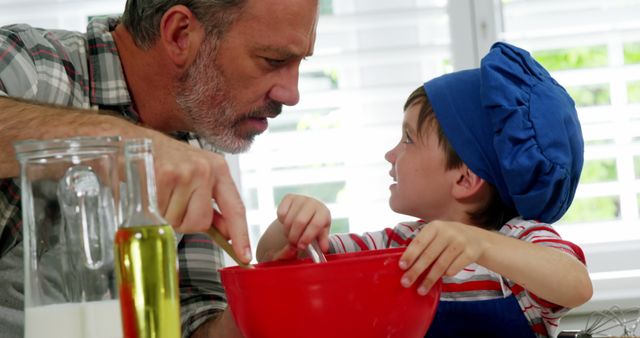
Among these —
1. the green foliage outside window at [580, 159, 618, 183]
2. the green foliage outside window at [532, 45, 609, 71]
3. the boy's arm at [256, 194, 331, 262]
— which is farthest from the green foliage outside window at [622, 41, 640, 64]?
the boy's arm at [256, 194, 331, 262]

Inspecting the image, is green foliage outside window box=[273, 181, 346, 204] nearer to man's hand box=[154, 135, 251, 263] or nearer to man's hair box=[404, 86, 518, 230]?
man's hair box=[404, 86, 518, 230]

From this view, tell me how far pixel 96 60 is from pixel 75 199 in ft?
3.59

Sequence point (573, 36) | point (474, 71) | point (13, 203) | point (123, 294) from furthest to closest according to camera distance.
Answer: point (573, 36), point (474, 71), point (13, 203), point (123, 294)

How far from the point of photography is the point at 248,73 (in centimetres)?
174

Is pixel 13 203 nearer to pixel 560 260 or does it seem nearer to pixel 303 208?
pixel 303 208

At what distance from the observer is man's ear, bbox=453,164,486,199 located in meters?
1.61

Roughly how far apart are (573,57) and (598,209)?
0.40 metres

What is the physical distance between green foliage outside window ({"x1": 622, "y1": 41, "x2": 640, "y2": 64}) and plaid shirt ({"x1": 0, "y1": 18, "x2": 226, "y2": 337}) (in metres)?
1.15

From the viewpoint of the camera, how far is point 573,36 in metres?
2.16

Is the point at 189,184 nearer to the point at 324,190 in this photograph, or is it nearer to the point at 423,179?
the point at 423,179

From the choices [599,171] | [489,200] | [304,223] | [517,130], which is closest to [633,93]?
[599,171]

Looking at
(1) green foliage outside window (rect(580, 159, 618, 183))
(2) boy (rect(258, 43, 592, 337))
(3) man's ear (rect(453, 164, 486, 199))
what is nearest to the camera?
(2) boy (rect(258, 43, 592, 337))

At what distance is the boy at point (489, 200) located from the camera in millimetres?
1266

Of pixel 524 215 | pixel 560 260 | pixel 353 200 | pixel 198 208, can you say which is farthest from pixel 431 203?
pixel 198 208
